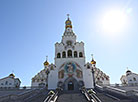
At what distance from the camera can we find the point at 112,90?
59.7ft

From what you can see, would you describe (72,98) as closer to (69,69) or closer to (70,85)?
(70,85)

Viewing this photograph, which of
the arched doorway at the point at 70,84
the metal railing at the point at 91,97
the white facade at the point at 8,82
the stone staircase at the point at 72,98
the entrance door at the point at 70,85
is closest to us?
the metal railing at the point at 91,97

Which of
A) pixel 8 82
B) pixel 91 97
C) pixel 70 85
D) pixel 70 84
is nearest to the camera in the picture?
pixel 91 97

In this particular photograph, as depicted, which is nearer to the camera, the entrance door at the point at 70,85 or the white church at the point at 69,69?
the entrance door at the point at 70,85

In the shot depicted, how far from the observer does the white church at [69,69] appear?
31609 mm

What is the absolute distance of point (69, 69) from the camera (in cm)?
3291

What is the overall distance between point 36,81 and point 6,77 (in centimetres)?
1331

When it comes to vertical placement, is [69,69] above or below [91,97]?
above

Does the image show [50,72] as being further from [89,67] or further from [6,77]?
[6,77]

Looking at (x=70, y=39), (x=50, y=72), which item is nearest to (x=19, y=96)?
(x=50, y=72)

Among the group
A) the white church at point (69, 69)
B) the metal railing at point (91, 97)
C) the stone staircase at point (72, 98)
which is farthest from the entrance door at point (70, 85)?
the metal railing at point (91, 97)

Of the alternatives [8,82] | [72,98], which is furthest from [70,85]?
[8,82]

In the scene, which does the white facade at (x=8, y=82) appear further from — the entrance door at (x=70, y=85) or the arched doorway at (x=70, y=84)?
the entrance door at (x=70, y=85)

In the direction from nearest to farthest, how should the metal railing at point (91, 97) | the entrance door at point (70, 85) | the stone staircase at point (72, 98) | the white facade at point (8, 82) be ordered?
the metal railing at point (91, 97), the stone staircase at point (72, 98), the entrance door at point (70, 85), the white facade at point (8, 82)
